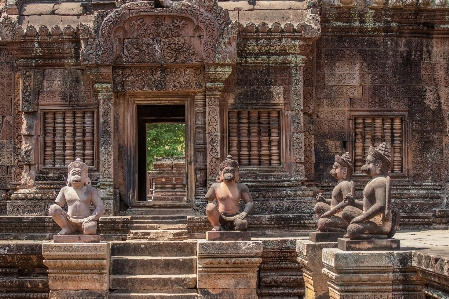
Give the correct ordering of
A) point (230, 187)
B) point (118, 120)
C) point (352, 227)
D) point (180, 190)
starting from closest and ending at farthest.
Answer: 1. point (352, 227)
2. point (230, 187)
3. point (118, 120)
4. point (180, 190)

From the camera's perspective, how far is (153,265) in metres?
9.47

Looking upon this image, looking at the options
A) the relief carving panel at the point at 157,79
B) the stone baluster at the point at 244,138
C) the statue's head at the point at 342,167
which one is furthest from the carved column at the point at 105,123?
the statue's head at the point at 342,167

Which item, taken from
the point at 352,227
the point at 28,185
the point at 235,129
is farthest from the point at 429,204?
the point at 28,185

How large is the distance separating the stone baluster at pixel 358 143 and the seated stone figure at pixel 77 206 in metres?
4.81

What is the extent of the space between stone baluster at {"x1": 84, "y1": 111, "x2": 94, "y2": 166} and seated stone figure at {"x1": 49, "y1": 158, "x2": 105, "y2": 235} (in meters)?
2.65

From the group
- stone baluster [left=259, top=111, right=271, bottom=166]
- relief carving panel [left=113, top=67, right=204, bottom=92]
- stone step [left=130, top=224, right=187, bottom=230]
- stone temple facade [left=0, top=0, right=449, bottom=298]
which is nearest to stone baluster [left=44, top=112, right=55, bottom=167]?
stone temple facade [left=0, top=0, right=449, bottom=298]

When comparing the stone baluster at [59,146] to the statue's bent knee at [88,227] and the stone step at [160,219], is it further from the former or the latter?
the statue's bent knee at [88,227]

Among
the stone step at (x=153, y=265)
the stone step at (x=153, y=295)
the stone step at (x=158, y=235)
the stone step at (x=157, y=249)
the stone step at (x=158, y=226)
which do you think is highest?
the stone step at (x=158, y=226)

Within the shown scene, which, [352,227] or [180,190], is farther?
[180,190]

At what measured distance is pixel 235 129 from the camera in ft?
38.8

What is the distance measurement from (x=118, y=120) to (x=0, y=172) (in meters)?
2.11

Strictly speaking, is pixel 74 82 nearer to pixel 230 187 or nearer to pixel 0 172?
pixel 0 172

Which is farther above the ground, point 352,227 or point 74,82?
point 74,82

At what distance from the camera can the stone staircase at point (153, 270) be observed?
917 centimetres
